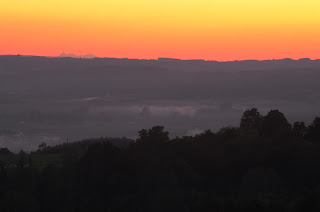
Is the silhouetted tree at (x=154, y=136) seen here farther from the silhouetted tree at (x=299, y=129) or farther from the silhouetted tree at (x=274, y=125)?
the silhouetted tree at (x=299, y=129)

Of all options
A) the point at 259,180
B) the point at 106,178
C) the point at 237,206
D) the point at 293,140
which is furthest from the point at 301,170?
the point at 237,206

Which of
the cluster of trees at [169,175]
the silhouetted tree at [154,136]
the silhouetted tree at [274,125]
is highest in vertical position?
the silhouetted tree at [274,125]

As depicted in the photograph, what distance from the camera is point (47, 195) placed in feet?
249

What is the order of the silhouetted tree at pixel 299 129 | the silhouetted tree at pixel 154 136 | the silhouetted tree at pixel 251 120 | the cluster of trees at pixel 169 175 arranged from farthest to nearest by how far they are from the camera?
1. the silhouetted tree at pixel 251 120
2. the silhouetted tree at pixel 299 129
3. the silhouetted tree at pixel 154 136
4. the cluster of trees at pixel 169 175

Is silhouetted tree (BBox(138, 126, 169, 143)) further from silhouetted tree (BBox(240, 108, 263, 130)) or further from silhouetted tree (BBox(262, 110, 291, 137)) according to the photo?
silhouetted tree (BBox(240, 108, 263, 130))

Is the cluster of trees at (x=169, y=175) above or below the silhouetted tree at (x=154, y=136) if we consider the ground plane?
below

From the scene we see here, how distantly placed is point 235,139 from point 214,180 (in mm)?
8190

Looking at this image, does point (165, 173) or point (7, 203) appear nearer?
point (7, 203)

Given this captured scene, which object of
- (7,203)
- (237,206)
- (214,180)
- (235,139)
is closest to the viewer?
(237,206)

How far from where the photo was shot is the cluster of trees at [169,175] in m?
73.4

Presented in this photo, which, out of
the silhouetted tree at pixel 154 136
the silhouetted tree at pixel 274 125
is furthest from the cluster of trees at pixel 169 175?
the silhouetted tree at pixel 274 125

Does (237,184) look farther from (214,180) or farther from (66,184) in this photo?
(66,184)

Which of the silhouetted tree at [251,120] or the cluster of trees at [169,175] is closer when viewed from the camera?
the cluster of trees at [169,175]

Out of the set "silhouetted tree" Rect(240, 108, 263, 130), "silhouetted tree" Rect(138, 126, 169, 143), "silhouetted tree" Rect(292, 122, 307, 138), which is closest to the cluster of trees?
"silhouetted tree" Rect(138, 126, 169, 143)
